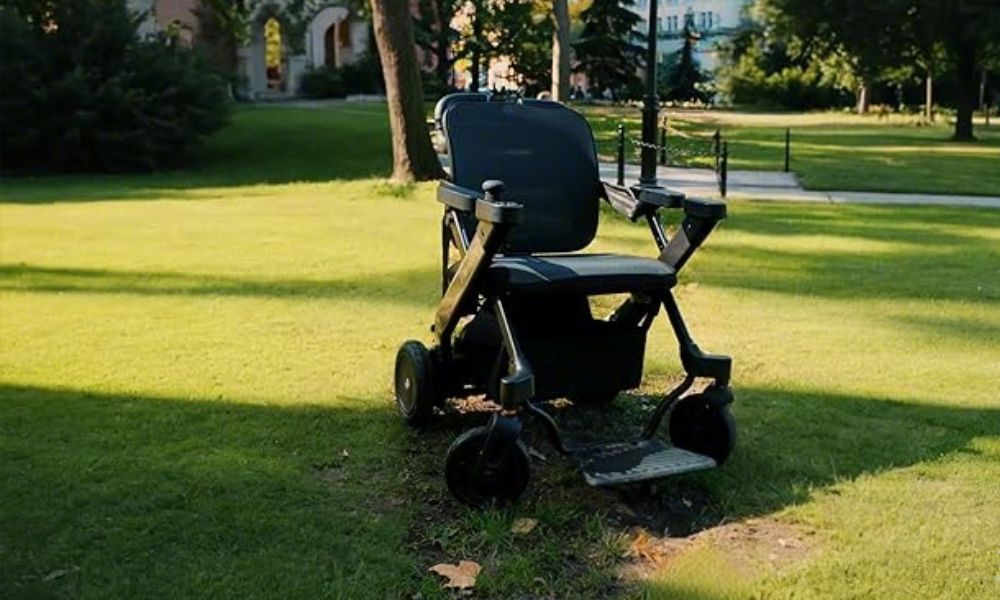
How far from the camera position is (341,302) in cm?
822

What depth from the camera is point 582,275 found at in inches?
168

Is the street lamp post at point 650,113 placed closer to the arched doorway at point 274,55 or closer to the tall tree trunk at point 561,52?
the tall tree trunk at point 561,52

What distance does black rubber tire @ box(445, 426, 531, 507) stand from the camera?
4070 millimetres

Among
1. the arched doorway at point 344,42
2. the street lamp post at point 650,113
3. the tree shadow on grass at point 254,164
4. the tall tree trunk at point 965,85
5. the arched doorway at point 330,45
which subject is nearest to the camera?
the street lamp post at point 650,113

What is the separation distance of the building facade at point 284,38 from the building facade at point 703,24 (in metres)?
19.9

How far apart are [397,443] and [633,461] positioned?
1.15m

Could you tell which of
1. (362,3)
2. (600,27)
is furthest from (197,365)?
(600,27)

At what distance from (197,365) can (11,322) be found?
2.00m

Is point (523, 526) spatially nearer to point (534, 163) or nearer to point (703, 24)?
point (534, 163)

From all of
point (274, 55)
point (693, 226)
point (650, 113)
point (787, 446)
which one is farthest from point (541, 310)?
point (274, 55)

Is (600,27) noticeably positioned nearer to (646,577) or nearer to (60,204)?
(60,204)

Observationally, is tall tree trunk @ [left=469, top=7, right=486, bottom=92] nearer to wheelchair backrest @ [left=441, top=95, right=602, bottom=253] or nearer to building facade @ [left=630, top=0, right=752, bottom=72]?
building facade @ [left=630, top=0, right=752, bottom=72]

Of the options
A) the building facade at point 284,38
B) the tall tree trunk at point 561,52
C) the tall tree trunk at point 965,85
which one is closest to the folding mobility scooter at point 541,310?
the tall tree trunk at point 561,52

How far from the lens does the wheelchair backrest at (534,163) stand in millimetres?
5098
